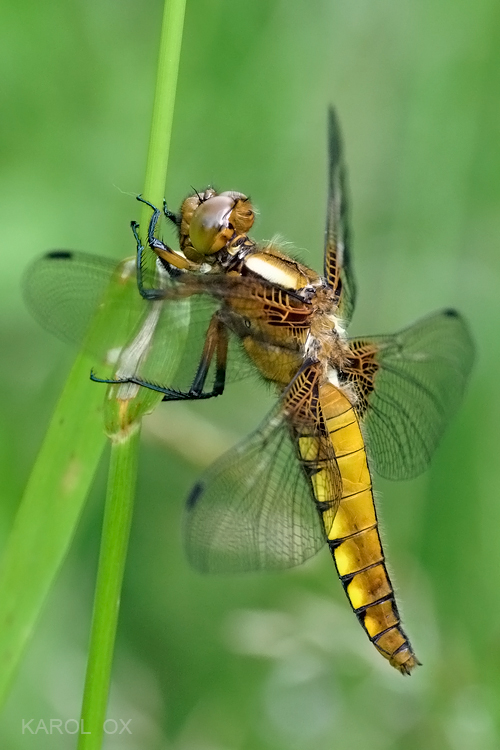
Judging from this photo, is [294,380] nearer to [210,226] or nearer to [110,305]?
[210,226]

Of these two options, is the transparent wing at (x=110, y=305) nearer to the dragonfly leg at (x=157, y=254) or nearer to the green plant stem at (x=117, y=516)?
the dragonfly leg at (x=157, y=254)

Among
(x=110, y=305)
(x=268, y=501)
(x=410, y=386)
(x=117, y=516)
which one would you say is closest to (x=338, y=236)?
(x=410, y=386)

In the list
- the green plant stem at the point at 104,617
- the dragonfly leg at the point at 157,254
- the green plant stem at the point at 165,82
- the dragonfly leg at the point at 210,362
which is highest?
the green plant stem at the point at 165,82

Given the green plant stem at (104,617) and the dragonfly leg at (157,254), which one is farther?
the dragonfly leg at (157,254)

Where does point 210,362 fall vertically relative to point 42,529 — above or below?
above

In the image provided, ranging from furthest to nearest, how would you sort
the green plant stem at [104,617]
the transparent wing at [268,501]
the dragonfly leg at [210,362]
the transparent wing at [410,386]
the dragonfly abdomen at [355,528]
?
the transparent wing at [410,386]
the dragonfly abdomen at [355,528]
the dragonfly leg at [210,362]
the transparent wing at [268,501]
the green plant stem at [104,617]

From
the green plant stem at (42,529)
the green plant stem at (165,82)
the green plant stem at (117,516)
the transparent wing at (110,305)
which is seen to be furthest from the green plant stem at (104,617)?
the green plant stem at (165,82)

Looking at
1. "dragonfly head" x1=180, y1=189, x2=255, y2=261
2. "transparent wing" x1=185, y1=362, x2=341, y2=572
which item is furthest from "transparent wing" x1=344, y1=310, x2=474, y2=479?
"dragonfly head" x1=180, y1=189, x2=255, y2=261

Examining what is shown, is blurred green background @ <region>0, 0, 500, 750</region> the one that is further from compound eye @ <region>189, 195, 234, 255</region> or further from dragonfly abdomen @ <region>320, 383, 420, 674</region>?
compound eye @ <region>189, 195, 234, 255</region>
